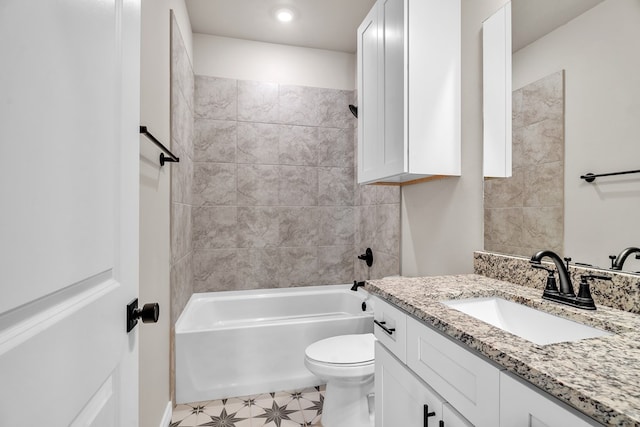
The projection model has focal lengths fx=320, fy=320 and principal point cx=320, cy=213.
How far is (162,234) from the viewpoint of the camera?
1765mm

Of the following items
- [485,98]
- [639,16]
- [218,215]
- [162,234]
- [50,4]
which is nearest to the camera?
[50,4]

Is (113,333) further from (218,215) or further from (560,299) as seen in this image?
(218,215)

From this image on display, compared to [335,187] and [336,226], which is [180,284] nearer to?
[336,226]

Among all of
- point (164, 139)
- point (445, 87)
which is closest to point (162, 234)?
point (164, 139)

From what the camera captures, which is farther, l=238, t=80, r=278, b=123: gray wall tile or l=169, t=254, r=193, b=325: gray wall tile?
l=238, t=80, r=278, b=123: gray wall tile

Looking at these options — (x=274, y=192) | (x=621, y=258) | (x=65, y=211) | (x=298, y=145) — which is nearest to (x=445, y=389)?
(x=621, y=258)

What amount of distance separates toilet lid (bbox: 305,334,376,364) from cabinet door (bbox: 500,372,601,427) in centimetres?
109

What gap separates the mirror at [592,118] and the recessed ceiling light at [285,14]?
1.78 m

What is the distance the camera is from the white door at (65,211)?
37 cm

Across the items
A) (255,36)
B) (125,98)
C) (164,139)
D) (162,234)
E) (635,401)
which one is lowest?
(635,401)

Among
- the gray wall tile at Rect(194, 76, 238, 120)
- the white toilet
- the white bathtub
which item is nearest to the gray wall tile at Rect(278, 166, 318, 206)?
the gray wall tile at Rect(194, 76, 238, 120)

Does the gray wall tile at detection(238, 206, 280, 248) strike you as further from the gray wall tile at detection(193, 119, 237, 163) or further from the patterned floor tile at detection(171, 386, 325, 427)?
the patterned floor tile at detection(171, 386, 325, 427)

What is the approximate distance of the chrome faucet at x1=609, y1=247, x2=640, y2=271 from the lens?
3.08ft

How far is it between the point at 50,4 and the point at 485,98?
1.57 m
